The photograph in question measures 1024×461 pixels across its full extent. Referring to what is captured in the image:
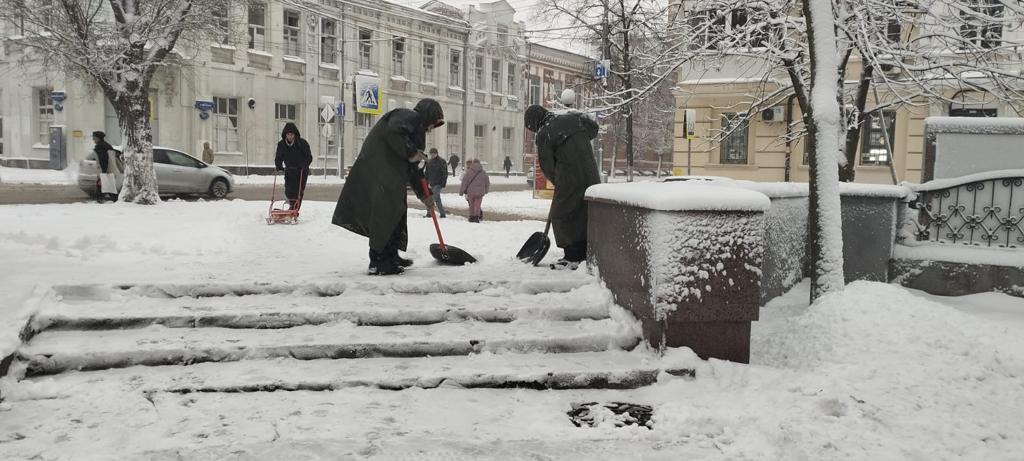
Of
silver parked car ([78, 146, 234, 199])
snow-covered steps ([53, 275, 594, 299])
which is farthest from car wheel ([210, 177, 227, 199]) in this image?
snow-covered steps ([53, 275, 594, 299])

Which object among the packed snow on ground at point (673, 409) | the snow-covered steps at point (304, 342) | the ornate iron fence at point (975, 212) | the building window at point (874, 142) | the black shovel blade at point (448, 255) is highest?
the building window at point (874, 142)

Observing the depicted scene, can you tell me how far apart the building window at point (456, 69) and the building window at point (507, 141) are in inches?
209

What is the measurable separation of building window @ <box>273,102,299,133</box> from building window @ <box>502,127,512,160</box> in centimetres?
1683

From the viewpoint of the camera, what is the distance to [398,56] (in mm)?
40344

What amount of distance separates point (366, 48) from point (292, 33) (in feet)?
16.0

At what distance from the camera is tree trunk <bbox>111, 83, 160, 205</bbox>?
15.3 meters

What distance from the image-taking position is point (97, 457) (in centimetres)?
338

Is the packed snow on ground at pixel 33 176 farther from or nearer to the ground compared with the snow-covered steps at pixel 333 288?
farther from the ground

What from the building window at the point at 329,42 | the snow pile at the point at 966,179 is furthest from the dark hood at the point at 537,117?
the building window at the point at 329,42

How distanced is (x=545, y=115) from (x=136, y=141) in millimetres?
11065

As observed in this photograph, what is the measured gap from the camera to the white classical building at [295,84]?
2927cm

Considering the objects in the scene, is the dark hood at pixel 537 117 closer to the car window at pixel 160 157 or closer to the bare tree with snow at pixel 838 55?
the bare tree with snow at pixel 838 55

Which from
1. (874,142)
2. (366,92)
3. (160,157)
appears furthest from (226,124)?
(874,142)

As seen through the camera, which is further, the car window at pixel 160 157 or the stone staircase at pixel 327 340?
the car window at pixel 160 157
